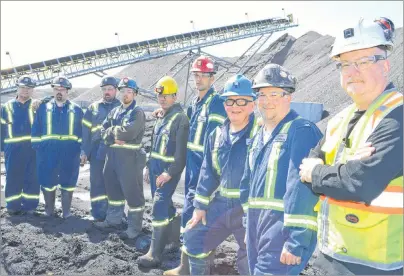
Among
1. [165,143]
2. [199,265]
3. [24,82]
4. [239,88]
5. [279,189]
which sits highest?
[24,82]

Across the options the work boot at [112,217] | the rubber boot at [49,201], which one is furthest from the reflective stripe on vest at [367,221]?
the rubber boot at [49,201]

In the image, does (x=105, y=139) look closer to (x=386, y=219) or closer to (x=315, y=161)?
(x=315, y=161)

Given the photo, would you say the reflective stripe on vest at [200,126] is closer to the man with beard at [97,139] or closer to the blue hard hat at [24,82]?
the man with beard at [97,139]

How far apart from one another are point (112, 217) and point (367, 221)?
4819 millimetres

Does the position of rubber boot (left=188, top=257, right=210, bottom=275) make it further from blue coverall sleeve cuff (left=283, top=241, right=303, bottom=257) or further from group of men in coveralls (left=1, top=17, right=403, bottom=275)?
blue coverall sleeve cuff (left=283, top=241, right=303, bottom=257)

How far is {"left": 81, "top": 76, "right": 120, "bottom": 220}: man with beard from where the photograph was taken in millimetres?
6504

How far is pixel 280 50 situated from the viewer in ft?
105

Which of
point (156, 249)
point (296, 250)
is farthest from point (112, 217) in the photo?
point (296, 250)

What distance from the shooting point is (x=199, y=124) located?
181 inches

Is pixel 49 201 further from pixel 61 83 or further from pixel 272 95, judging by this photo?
pixel 272 95

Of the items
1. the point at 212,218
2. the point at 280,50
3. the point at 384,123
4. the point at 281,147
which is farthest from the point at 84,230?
the point at 280,50

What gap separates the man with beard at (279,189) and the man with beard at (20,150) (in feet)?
16.7

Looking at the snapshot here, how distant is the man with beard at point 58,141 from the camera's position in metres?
6.62

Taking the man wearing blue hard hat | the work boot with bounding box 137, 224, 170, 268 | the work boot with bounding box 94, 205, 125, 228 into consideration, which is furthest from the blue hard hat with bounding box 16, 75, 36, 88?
the man wearing blue hard hat
